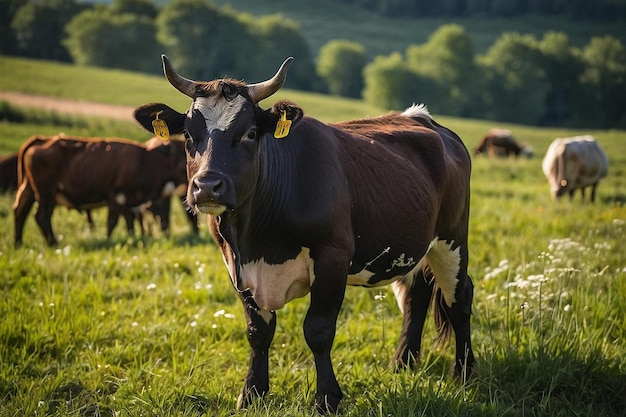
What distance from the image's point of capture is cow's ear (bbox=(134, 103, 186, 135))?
4562mm

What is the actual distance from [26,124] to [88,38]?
48624 millimetres

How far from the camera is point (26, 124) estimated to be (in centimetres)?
2805

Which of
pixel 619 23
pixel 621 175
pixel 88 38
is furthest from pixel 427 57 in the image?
pixel 621 175

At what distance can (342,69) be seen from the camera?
3378 inches

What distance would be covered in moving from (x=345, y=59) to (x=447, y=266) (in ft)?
276

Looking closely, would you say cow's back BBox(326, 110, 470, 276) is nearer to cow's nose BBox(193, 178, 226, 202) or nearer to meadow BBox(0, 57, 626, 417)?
meadow BBox(0, 57, 626, 417)

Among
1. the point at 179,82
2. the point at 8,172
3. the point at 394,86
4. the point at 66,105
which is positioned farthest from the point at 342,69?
the point at 179,82

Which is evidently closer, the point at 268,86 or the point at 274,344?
the point at 268,86

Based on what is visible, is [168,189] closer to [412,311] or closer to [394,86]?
[412,311]

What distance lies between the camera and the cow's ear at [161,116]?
456cm

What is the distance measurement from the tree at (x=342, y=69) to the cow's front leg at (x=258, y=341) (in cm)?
7774

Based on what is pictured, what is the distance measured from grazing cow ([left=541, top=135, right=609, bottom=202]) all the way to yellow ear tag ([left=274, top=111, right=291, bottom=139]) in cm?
1341

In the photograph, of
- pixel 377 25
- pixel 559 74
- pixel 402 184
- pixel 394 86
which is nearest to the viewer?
pixel 402 184

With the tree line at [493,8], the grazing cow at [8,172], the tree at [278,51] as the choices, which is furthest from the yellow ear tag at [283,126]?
the tree line at [493,8]
